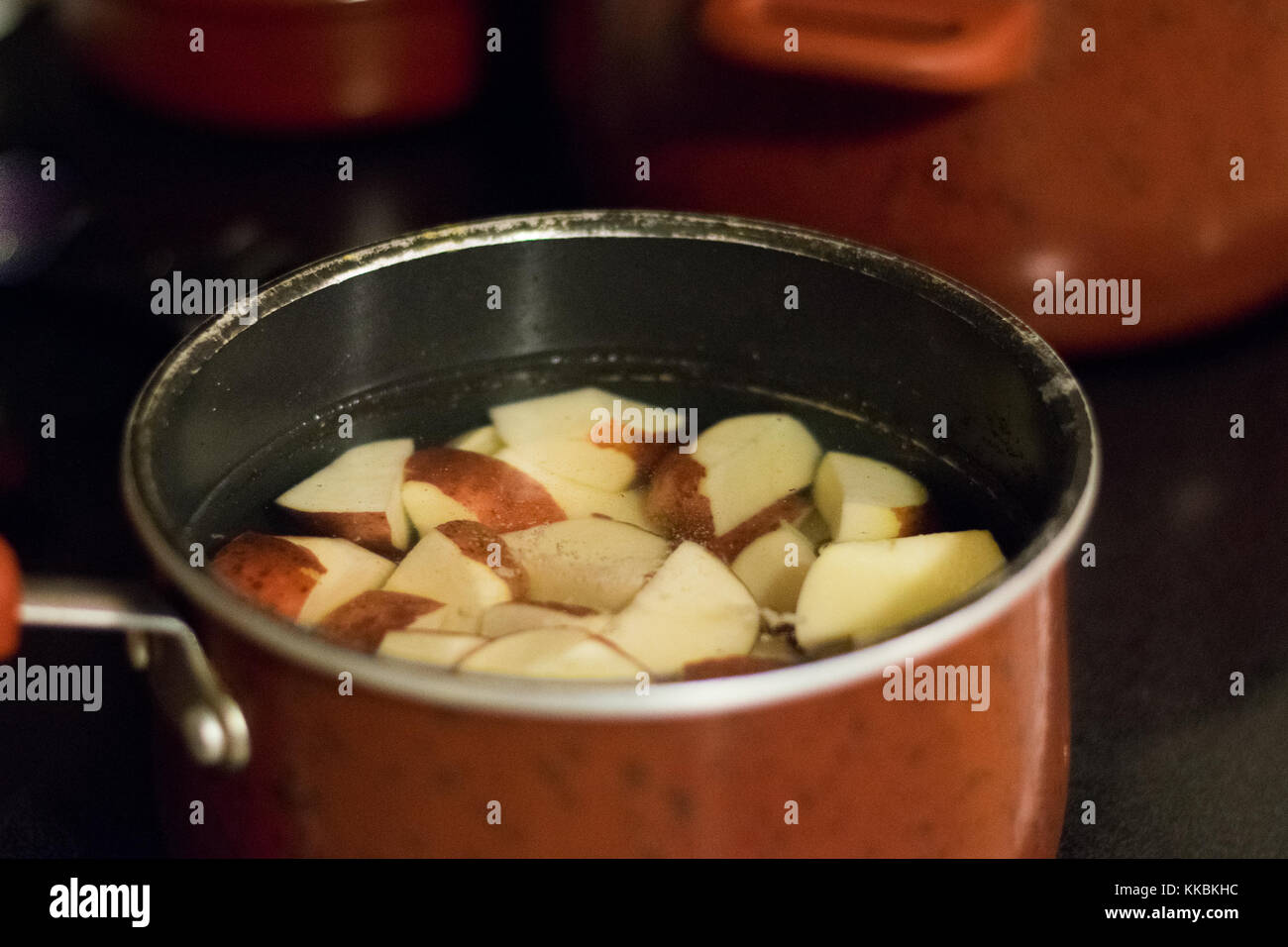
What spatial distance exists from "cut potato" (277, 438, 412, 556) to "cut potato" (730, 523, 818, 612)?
163 mm

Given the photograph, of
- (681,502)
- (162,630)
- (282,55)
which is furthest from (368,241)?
(162,630)

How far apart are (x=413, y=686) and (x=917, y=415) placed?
0.35m

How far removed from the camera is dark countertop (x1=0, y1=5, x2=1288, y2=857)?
0.67 meters

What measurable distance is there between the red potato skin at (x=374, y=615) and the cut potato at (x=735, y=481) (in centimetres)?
14

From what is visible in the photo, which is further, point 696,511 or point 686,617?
point 696,511

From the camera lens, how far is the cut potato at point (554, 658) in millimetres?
470

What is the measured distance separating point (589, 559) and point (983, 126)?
0.37m

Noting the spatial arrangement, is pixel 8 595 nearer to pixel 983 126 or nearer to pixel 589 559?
pixel 589 559

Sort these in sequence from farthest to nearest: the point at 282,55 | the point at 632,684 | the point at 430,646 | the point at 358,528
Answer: the point at 282,55
the point at 358,528
the point at 430,646
the point at 632,684

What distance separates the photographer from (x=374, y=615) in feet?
1.79

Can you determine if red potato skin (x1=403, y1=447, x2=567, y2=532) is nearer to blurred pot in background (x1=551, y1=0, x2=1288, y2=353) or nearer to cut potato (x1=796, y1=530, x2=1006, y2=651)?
cut potato (x1=796, y1=530, x2=1006, y2=651)

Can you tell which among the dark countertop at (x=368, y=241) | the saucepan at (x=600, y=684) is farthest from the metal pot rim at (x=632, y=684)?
the dark countertop at (x=368, y=241)

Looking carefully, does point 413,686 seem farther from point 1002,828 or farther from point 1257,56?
point 1257,56

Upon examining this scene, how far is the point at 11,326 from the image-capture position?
37.6 inches
